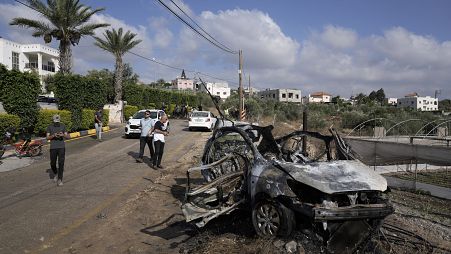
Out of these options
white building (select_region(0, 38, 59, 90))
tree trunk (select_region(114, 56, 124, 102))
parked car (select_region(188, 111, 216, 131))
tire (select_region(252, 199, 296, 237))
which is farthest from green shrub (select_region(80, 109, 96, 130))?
white building (select_region(0, 38, 59, 90))

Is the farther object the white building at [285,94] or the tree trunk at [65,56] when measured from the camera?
the white building at [285,94]

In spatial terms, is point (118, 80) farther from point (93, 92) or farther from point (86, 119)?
point (86, 119)

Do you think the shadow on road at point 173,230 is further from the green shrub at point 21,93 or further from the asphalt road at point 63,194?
the green shrub at point 21,93

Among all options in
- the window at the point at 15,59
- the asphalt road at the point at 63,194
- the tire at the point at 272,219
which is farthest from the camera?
the window at the point at 15,59

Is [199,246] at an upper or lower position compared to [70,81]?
lower

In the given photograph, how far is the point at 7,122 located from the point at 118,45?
21.3m

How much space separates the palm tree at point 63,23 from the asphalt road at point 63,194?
47.3ft

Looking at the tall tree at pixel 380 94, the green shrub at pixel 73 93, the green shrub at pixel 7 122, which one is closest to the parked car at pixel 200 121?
the green shrub at pixel 73 93

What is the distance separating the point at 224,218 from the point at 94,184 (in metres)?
4.36

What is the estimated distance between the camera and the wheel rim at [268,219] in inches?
226

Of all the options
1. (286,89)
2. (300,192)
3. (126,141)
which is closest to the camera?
(300,192)

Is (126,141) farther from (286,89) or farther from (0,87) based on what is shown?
(286,89)

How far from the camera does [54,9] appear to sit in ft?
89.2

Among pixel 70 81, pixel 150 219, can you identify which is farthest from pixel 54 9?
pixel 150 219
